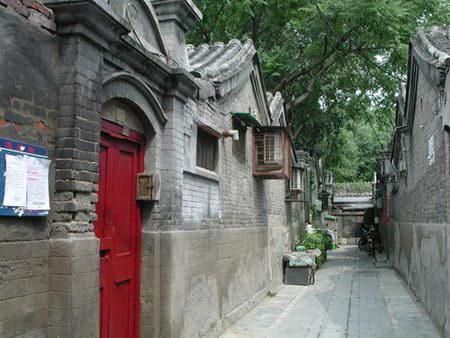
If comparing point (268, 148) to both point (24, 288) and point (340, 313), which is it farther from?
point (24, 288)

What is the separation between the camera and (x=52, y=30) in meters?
3.94

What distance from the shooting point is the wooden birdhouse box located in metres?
10.8

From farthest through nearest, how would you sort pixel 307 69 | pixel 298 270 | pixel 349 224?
pixel 349 224
pixel 307 69
pixel 298 270

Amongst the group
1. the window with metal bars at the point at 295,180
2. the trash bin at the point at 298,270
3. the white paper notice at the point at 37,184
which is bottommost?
the trash bin at the point at 298,270

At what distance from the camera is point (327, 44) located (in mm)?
16922

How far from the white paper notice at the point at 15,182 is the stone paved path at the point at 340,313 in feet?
17.3

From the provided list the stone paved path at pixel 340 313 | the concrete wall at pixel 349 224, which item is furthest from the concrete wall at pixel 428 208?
the concrete wall at pixel 349 224

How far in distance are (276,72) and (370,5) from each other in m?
4.31

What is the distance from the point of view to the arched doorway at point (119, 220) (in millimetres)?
4871

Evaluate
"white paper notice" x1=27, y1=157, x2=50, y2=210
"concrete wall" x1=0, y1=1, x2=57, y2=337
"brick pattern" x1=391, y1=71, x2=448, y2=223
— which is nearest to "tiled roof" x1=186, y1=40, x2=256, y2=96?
"brick pattern" x1=391, y1=71, x2=448, y2=223

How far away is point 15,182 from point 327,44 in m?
15.1

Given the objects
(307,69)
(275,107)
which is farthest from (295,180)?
(307,69)

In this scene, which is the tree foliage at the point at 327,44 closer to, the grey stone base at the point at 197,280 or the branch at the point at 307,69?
the branch at the point at 307,69

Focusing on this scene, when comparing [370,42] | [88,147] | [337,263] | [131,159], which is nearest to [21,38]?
[88,147]
